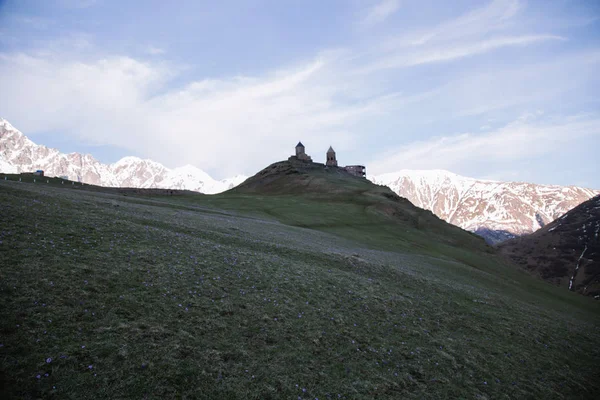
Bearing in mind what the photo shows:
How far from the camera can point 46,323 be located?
10.2 meters

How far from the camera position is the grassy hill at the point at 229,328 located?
957cm

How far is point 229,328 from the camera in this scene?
1299cm

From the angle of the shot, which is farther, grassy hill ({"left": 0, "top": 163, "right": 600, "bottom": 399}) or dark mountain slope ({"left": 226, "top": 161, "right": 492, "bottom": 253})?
dark mountain slope ({"left": 226, "top": 161, "right": 492, "bottom": 253})

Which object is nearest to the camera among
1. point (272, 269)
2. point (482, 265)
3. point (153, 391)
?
point (153, 391)

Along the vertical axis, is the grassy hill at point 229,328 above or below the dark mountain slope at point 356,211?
below

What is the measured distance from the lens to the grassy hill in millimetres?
9570

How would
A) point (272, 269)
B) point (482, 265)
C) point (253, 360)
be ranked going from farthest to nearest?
1. point (482, 265)
2. point (272, 269)
3. point (253, 360)

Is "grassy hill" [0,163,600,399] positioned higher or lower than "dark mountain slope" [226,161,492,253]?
lower

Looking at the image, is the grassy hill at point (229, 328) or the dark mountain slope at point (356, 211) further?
Answer: the dark mountain slope at point (356, 211)

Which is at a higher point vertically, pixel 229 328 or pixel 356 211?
pixel 356 211

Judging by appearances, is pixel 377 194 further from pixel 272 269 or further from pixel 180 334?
pixel 180 334

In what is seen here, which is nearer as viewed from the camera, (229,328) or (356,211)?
(229,328)

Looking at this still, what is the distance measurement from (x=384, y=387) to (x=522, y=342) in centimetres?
1412

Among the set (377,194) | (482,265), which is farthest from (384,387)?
(377,194)
